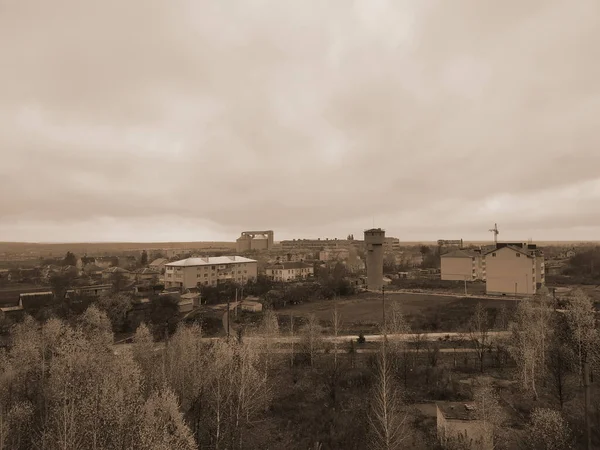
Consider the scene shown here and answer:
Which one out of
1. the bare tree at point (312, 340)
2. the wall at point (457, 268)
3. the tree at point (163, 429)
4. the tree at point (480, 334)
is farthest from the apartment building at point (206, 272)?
the tree at point (163, 429)

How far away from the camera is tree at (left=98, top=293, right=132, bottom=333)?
39.7 metres

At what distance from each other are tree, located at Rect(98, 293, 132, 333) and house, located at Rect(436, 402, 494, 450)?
111ft

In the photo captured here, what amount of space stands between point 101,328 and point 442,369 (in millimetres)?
26293

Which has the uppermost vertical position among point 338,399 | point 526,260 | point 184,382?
point 526,260

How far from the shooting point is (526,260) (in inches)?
2069

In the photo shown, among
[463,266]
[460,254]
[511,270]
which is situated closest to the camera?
[511,270]

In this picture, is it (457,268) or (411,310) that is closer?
(411,310)

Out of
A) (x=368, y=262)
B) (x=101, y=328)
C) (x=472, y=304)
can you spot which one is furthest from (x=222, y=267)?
(x=472, y=304)

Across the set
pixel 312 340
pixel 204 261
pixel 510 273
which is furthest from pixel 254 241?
pixel 312 340

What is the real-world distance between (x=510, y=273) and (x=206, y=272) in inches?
1808

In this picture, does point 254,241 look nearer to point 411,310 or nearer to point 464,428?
point 411,310

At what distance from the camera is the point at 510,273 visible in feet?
175

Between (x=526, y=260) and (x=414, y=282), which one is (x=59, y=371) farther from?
(x=414, y=282)

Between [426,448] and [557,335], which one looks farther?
[557,335]
